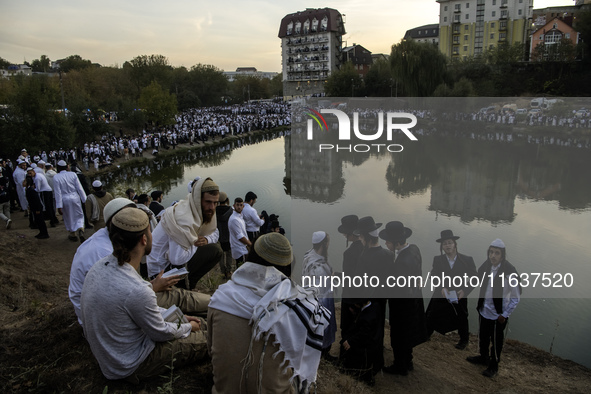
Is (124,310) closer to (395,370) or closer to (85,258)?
(85,258)

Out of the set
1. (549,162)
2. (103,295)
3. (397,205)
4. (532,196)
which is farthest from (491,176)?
(103,295)

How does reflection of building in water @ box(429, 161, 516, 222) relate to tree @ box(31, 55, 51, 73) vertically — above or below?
below

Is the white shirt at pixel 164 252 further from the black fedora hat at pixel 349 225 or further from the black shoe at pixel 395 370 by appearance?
the black shoe at pixel 395 370

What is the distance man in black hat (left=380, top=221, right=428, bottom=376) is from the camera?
3656 millimetres

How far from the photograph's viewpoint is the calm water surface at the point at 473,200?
16.4 feet

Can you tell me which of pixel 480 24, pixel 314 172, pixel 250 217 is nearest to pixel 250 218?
pixel 250 217

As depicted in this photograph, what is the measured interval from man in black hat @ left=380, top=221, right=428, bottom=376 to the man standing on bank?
635 mm

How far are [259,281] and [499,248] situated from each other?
272 cm

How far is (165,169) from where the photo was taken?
A: 22.3 meters

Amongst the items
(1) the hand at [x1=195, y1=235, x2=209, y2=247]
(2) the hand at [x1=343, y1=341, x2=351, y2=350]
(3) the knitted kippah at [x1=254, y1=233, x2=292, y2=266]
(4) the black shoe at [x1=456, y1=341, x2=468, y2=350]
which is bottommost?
(4) the black shoe at [x1=456, y1=341, x2=468, y2=350]

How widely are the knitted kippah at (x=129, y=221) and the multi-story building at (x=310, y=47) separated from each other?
6725 centimetres

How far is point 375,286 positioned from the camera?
3.47 metres

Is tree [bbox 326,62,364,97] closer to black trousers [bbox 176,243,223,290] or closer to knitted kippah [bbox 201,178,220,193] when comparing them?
black trousers [bbox 176,243,223,290]

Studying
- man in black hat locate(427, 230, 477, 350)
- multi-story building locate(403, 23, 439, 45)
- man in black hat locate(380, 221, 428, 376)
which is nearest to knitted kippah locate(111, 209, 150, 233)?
man in black hat locate(380, 221, 428, 376)
